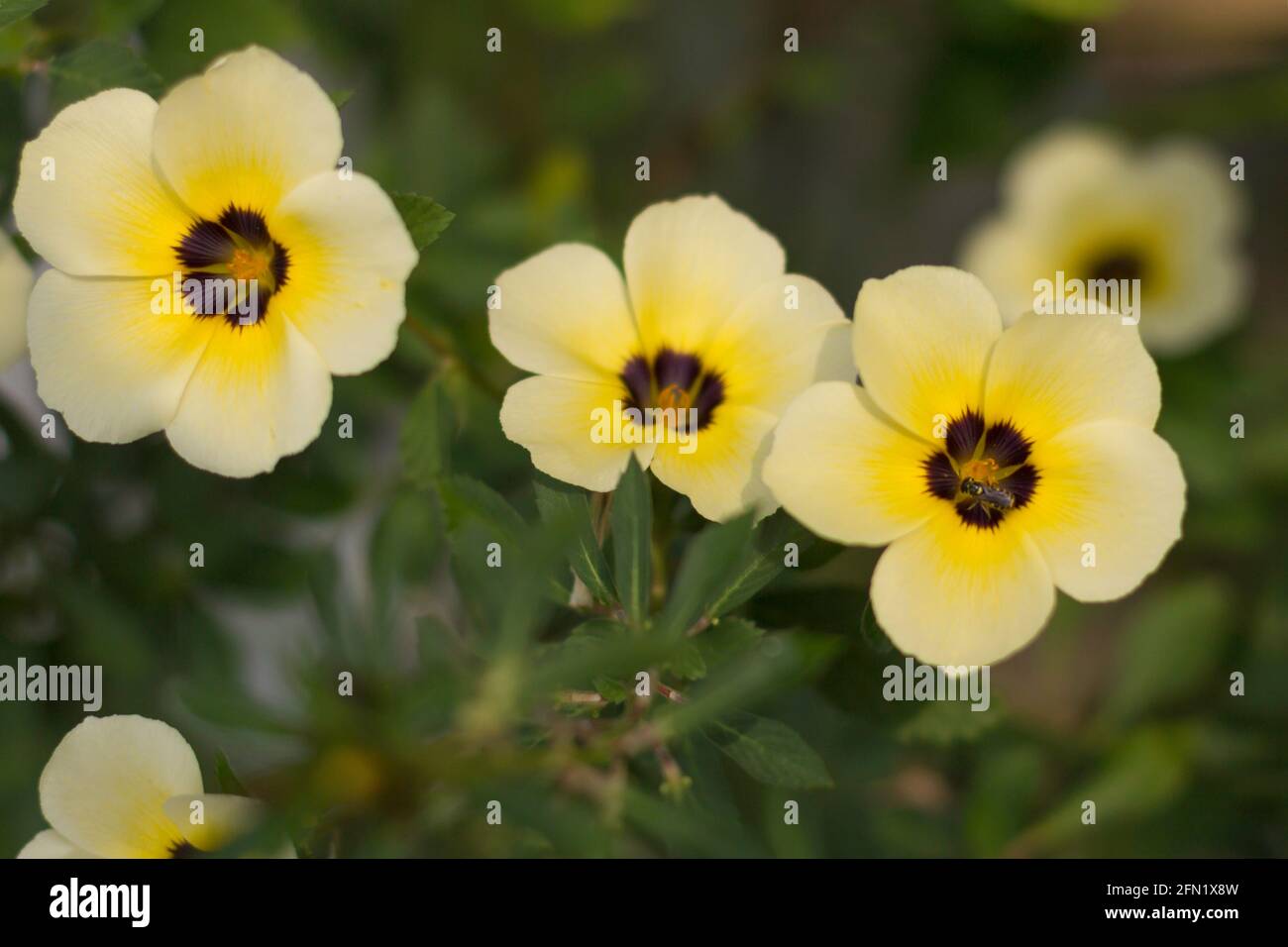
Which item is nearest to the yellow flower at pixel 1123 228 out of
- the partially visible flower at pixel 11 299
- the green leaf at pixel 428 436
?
the green leaf at pixel 428 436

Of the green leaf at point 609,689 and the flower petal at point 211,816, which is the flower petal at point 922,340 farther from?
the flower petal at point 211,816

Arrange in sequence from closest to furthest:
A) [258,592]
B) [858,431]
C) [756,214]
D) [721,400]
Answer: [858,431] < [721,400] < [258,592] < [756,214]

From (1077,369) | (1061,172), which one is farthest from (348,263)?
(1061,172)

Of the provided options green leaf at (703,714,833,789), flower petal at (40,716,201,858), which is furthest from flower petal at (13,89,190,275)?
green leaf at (703,714,833,789)

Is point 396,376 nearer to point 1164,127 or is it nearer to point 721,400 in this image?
point 721,400

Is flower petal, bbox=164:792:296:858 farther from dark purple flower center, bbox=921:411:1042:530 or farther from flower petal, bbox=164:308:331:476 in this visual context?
dark purple flower center, bbox=921:411:1042:530

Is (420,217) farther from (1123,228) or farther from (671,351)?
(1123,228)
